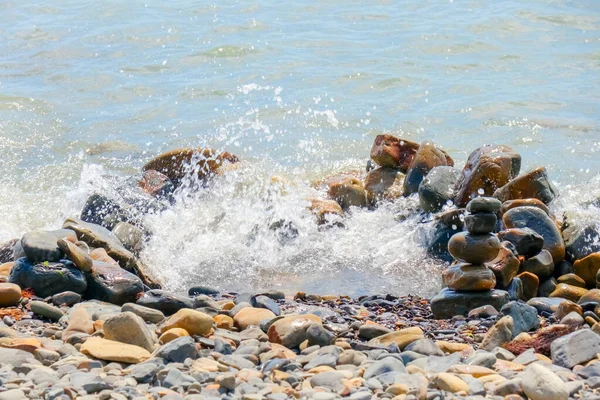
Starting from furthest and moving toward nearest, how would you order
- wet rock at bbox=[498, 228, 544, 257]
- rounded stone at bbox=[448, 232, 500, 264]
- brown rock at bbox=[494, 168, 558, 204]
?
1. brown rock at bbox=[494, 168, 558, 204]
2. wet rock at bbox=[498, 228, 544, 257]
3. rounded stone at bbox=[448, 232, 500, 264]

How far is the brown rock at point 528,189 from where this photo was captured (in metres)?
7.64

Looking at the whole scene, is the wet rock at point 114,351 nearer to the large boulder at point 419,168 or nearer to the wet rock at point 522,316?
the wet rock at point 522,316

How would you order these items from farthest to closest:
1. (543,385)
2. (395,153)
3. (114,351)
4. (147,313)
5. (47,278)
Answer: (395,153) → (47,278) → (147,313) → (114,351) → (543,385)

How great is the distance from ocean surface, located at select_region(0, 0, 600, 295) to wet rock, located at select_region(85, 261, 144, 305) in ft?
3.40

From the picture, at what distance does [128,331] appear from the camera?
14.8ft

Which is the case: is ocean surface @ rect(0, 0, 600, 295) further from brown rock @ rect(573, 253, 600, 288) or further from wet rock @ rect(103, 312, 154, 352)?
wet rock @ rect(103, 312, 154, 352)

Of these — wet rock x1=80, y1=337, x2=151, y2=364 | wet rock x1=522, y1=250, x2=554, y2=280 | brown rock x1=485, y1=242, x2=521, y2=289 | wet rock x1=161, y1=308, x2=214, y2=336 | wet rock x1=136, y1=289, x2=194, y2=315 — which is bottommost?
wet rock x1=522, y1=250, x2=554, y2=280

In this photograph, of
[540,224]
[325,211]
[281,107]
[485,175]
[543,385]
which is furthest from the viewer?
[281,107]

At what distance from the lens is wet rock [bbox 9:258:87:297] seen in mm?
5734

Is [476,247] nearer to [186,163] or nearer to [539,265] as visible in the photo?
[539,265]

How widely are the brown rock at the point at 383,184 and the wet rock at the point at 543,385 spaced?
15.8ft

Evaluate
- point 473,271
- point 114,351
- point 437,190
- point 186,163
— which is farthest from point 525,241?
point 186,163

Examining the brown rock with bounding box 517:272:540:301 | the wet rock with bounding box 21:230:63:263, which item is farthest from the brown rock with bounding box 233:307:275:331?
the brown rock with bounding box 517:272:540:301

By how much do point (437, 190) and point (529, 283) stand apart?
174 cm
